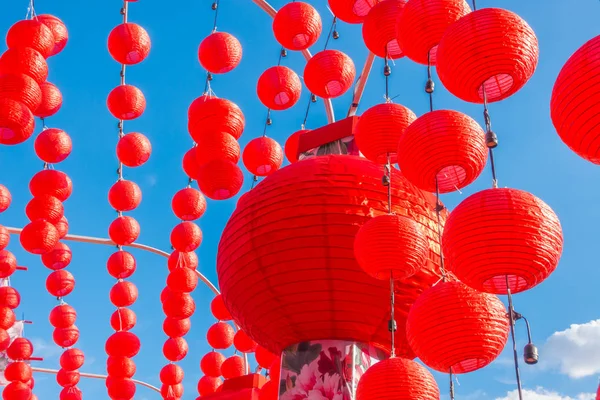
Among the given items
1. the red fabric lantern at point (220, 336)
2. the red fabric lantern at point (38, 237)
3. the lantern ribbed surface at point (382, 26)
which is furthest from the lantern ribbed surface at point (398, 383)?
the red fabric lantern at point (220, 336)

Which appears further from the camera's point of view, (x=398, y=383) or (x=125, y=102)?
(x=125, y=102)

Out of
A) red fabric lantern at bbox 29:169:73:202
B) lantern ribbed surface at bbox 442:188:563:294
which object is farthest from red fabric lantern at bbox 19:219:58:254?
lantern ribbed surface at bbox 442:188:563:294

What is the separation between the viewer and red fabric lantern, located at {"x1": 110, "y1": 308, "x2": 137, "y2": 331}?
11.0m

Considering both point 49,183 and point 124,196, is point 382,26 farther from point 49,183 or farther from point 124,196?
point 49,183

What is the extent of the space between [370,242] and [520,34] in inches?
56.8

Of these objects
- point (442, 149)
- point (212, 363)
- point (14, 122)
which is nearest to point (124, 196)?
point (14, 122)

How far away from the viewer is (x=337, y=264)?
5441mm

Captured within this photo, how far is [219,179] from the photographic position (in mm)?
7340

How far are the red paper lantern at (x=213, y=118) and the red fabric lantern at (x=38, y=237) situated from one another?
2.46m

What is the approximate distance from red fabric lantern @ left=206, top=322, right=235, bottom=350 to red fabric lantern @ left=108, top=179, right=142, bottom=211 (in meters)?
2.31

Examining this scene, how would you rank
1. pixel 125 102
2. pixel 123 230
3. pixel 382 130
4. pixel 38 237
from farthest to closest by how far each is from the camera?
pixel 123 230 → pixel 38 237 → pixel 125 102 → pixel 382 130

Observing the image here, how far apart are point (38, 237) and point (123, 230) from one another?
105 centimetres

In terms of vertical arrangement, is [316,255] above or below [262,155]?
below

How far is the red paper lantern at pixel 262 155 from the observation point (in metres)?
7.75
